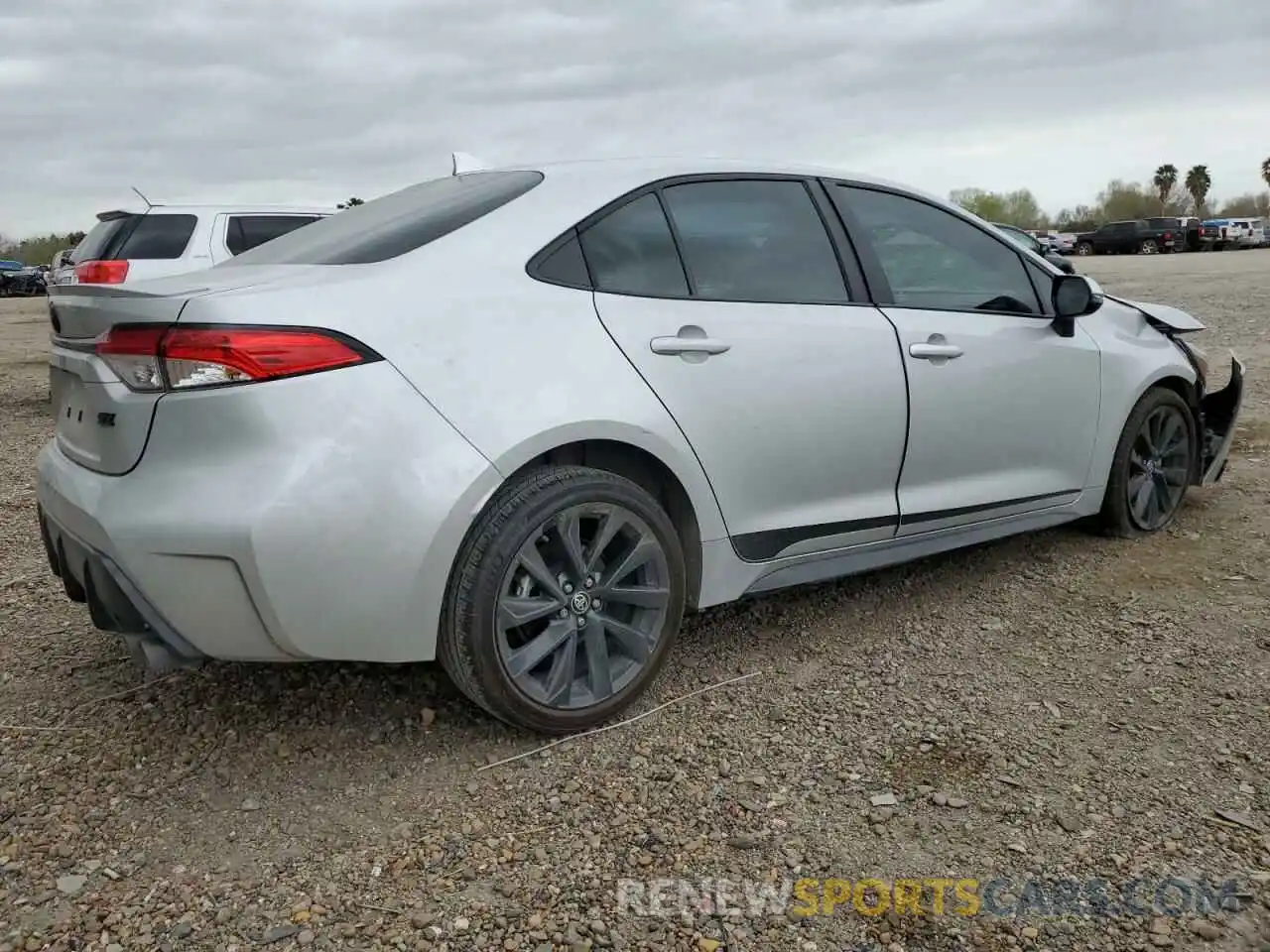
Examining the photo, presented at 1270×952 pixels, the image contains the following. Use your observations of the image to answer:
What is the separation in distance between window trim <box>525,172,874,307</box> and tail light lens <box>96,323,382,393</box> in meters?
0.59

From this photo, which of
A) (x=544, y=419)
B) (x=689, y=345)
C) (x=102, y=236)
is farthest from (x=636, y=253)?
(x=102, y=236)

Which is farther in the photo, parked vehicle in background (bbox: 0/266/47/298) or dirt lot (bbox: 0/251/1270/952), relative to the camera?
parked vehicle in background (bbox: 0/266/47/298)

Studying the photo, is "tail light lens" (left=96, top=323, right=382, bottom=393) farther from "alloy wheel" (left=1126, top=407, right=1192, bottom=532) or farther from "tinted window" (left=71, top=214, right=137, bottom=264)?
"tinted window" (left=71, top=214, right=137, bottom=264)

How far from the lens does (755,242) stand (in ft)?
10.8

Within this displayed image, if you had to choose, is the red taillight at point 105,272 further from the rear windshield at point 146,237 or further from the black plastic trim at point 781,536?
the black plastic trim at point 781,536

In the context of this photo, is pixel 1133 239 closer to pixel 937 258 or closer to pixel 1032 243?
pixel 1032 243

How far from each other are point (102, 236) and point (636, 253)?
7727 mm

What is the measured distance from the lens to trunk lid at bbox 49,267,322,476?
8.18ft

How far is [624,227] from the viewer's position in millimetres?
3023

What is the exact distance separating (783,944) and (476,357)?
1472 millimetres

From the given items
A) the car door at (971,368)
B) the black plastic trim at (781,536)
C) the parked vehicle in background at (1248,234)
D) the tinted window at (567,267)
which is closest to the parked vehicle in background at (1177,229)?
the parked vehicle in background at (1248,234)

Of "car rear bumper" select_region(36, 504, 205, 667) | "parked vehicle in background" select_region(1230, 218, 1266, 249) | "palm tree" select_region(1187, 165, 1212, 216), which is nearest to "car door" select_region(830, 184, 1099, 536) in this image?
"car rear bumper" select_region(36, 504, 205, 667)

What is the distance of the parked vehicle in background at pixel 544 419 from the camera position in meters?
2.43

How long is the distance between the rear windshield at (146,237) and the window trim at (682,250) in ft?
23.1
